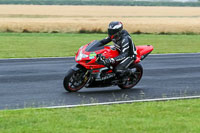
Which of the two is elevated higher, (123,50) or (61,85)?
(123,50)

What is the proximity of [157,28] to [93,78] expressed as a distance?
30.7 meters

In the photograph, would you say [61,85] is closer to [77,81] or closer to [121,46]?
[77,81]

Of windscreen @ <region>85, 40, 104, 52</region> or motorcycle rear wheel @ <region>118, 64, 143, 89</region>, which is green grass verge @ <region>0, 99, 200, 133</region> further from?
motorcycle rear wheel @ <region>118, 64, 143, 89</region>

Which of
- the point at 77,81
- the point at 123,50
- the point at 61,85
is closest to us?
the point at 77,81

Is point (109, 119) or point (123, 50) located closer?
point (109, 119)

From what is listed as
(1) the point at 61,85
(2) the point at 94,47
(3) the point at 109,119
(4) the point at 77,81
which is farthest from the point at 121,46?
(3) the point at 109,119

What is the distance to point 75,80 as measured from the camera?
11578mm

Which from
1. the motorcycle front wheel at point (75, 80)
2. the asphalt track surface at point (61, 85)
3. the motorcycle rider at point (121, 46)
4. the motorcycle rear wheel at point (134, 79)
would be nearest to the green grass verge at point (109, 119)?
the asphalt track surface at point (61, 85)

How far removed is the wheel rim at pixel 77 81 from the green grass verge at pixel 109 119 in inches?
78.9

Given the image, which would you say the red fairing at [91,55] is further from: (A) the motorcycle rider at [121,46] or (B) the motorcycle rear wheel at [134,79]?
(B) the motorcycle rear wheel at [134,79]

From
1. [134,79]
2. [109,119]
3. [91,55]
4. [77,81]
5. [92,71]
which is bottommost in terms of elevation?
[134,79]

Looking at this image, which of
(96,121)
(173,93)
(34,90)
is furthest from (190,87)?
(96,121)

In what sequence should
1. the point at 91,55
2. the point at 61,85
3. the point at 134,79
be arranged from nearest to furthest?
the point at 91,55, the point at 134,79, the point at 61,85

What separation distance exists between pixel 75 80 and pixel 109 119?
3.41 m
